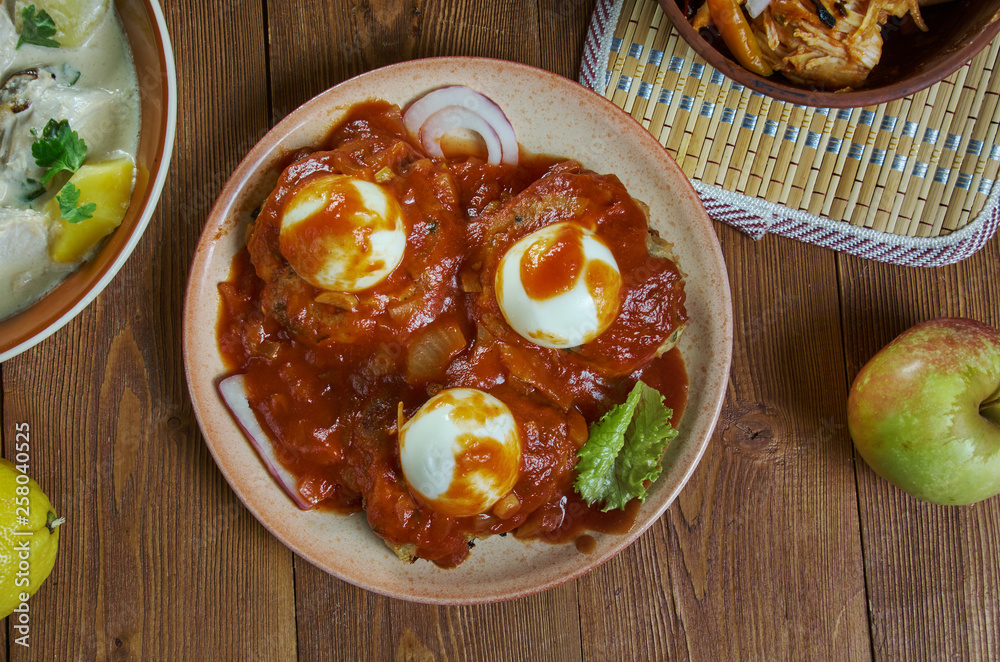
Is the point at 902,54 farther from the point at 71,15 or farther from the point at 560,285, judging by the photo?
the point at 71,15

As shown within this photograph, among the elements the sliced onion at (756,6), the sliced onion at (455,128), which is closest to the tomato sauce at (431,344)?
the sliced onion at (455,128)

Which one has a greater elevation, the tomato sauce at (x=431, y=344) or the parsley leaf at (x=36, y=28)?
the parsley leaf at (x=36, y=28)

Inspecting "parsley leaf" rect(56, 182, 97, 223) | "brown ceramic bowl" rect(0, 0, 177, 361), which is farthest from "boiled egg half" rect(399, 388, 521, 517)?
"parsley leaf" rect(56, 182, 97, 223)

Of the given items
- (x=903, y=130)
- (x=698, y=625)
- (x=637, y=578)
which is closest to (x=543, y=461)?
(x=637, y=578)

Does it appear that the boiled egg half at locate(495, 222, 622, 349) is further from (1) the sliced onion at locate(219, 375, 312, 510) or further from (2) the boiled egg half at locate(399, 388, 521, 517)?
(1) the sliced onion at locate(219, 375, 312, 510)

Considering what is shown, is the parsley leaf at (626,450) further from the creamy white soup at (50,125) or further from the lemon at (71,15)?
the lemon at (71,15)
